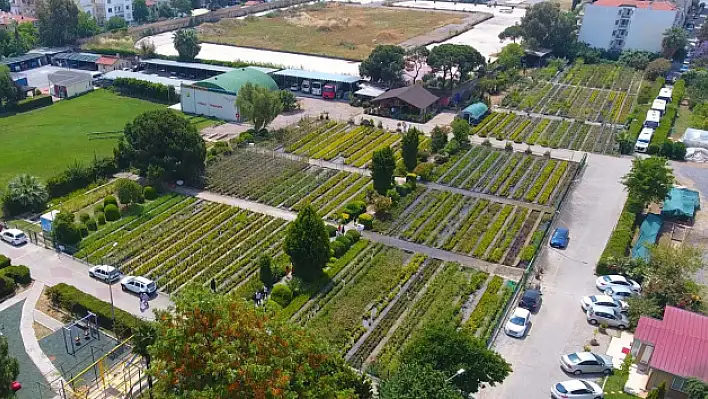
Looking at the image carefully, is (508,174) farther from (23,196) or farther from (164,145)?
(23,196)

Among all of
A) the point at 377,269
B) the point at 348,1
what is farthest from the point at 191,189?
the point at 348,1

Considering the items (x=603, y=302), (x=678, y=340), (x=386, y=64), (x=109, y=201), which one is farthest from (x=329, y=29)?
(x=678, y=340)

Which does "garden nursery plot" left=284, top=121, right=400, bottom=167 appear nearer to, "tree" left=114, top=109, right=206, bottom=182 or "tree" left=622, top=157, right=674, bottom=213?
"tree" left=114, top=109, right=206, bottom=182

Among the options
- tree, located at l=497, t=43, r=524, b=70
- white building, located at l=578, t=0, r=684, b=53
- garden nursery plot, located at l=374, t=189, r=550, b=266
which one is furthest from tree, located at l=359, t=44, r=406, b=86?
white building, located at l=578, t=0, r=684, b=53

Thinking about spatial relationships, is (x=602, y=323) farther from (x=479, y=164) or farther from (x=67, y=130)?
(x=67, y=130)

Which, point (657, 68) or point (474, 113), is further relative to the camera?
point (657, 68)

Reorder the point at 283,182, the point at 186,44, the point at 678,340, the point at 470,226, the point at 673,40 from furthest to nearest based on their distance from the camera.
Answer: the point at 673,40 < the point at 186,44 < the point at 283,182 < the point at 470,226 < the point at 678,340
